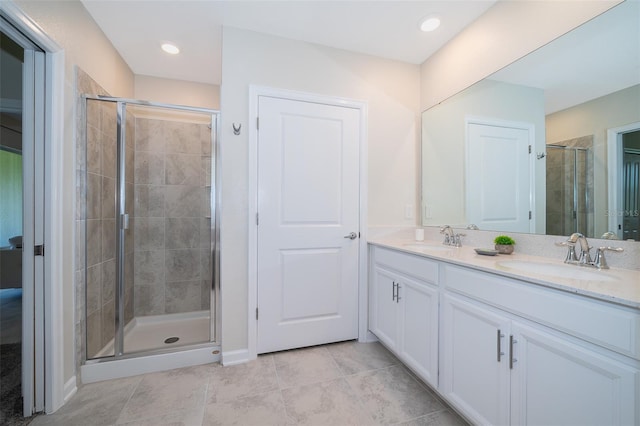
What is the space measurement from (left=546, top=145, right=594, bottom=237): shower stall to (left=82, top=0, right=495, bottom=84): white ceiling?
1200 mm

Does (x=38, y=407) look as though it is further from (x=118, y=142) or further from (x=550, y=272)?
(x=550, y=272)

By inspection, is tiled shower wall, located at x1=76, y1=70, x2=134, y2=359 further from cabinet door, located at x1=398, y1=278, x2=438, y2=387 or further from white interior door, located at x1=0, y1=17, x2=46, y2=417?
cabinet door, located at x1=398, y1=278, x2=438, y2=387

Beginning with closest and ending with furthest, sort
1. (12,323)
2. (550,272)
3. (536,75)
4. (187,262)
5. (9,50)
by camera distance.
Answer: (550,272)
(9,50)
(536,75)
(12,323)
(187,262)

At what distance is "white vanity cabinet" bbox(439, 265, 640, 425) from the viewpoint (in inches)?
30.4

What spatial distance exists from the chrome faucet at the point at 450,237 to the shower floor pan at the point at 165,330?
2.19m

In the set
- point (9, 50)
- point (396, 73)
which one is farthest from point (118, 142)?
point (396, 73)

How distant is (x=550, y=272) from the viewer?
1274 mm

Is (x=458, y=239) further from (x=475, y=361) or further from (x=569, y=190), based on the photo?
(x=475, y=361)

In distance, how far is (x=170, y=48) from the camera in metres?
2.22

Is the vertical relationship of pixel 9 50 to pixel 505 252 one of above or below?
above

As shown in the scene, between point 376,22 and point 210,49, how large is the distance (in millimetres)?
1444

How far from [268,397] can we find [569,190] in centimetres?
Answer: 213

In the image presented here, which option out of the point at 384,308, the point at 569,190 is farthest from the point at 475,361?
the point at 569,190

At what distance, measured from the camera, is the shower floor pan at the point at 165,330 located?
227 cm
